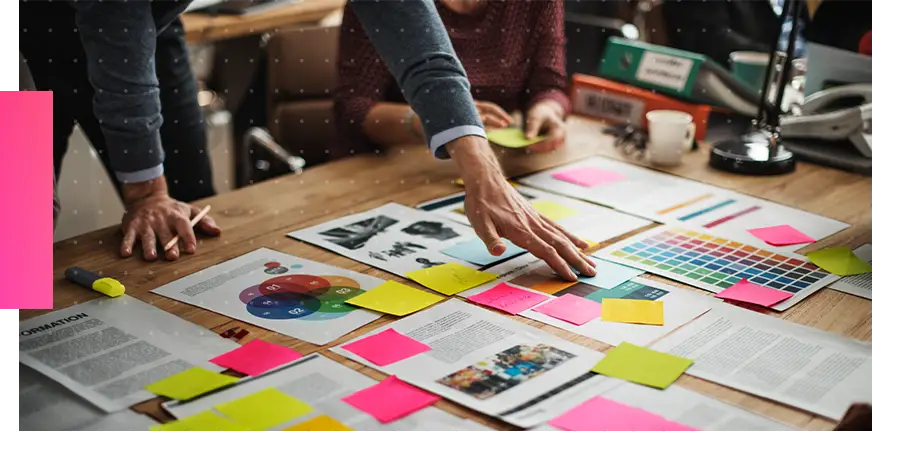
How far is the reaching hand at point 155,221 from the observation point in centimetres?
138

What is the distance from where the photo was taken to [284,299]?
123 cm

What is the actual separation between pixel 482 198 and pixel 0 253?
2.14 ft

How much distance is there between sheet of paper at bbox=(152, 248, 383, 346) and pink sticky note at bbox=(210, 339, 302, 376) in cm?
4

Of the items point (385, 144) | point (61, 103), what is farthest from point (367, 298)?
point (61, 103)

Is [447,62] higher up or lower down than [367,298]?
higher up

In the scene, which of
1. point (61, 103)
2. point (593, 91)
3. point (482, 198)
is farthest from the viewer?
point (593, 91)

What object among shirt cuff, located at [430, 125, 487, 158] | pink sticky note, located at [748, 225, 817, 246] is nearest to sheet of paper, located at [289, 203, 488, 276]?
shirt cuff, located at [430, 125, 487, 158]

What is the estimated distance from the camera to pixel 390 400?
1.00 m

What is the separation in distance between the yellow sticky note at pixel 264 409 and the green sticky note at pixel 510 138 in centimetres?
90

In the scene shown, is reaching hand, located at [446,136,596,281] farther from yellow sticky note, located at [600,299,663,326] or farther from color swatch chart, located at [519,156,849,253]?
color swatch chart, located at [519,156,849,253]

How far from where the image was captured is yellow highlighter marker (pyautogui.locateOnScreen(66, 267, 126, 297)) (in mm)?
1240

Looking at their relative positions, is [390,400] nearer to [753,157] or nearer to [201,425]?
[201,425]
